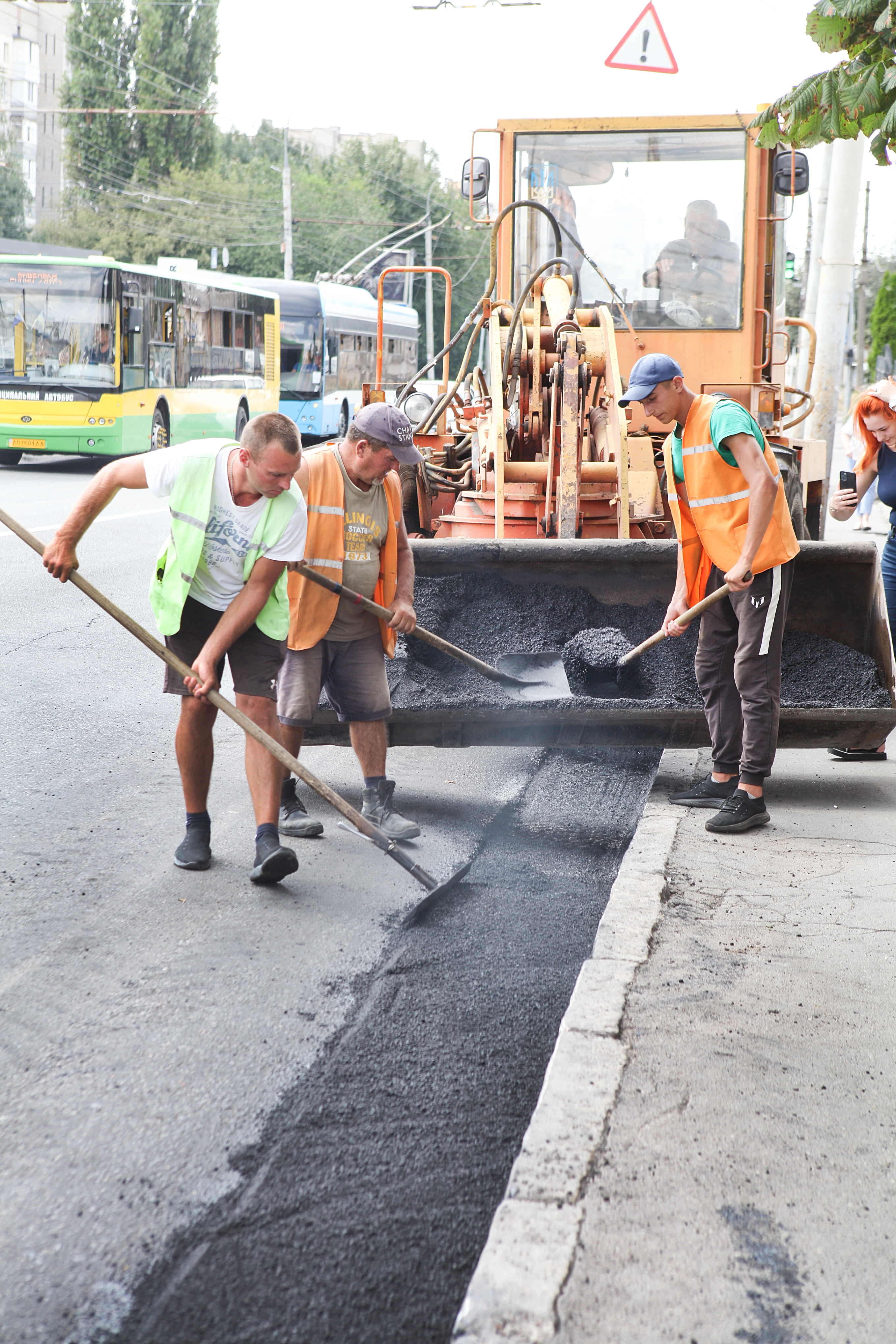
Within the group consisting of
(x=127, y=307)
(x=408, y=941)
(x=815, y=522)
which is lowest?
(x=408, y=941)

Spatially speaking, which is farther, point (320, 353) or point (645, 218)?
point (320, 353)

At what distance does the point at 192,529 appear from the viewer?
4512 millimetres

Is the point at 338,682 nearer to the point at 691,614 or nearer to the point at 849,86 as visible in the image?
the point at 691,614

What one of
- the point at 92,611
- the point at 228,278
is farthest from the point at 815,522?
the point at 228,278

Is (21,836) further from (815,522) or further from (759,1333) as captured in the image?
(815,522)

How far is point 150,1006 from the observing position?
3623 millimetres

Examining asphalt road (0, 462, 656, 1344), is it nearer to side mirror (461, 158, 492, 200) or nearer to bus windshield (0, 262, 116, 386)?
side mirror (461, 158, 492, 200)

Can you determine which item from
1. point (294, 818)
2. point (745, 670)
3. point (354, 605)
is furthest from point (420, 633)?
point (745, 670)

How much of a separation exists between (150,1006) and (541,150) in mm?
6101

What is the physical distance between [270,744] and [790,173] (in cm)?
478

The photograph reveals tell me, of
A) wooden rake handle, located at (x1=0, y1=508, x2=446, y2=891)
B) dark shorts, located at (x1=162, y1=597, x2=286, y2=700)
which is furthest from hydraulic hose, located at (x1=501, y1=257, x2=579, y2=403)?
wooden rake handle, located at (x1=0, y1=508, x2=446, y2=891)

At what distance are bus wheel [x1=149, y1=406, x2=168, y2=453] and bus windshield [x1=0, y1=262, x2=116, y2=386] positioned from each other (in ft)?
6.45

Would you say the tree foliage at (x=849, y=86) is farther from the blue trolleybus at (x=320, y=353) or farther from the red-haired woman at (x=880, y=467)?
the blue trolleybus at (x=320, y=353)

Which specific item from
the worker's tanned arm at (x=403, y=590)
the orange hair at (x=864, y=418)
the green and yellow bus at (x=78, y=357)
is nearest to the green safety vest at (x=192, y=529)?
the worker's tanned arm at (x=403, y=590)
